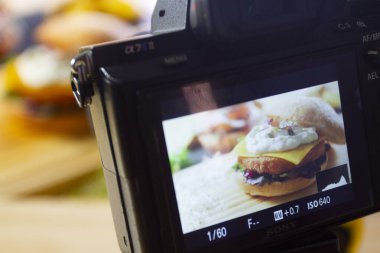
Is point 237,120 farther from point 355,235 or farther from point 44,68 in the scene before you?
point 44,68

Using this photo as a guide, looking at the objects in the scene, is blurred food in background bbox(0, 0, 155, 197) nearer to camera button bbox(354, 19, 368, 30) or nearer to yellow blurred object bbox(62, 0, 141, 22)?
yellow blurred object bbox(62, 0, 141, 22)

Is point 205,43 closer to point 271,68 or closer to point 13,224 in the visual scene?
point 271,68

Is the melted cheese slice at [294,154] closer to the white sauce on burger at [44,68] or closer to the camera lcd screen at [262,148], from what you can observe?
the camera lcd screen at [262,148]

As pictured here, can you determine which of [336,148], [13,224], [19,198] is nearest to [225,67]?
[336,148]

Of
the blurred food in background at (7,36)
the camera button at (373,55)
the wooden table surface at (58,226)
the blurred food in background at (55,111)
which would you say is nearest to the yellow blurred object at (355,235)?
the wooden table surface at (58,226)

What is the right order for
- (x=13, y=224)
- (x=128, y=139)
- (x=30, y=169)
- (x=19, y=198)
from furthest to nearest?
1. (x=30, y=169)
2. (x=19, y=198)
3. (x=13, y=224)
4. (x=128, y=139)

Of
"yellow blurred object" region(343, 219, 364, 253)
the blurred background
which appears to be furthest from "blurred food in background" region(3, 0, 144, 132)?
"yellow blurred object" region(343, 219, 364, 253)
